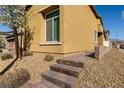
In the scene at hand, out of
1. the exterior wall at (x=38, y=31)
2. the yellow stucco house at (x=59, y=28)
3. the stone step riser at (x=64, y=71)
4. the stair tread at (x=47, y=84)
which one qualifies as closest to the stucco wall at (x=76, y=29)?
the yellow stucco house at (x=59, y=28)

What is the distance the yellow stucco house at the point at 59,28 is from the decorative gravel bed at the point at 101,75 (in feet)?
10.5

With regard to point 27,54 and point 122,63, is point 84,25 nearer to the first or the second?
point 27,54

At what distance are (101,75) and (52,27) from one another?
621 cm

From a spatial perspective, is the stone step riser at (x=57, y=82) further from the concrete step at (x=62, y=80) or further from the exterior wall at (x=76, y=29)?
the exterior wall at (x=76, y=29)

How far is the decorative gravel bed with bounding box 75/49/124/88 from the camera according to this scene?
506 cm

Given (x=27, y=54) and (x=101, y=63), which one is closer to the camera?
(x=101, y=63)

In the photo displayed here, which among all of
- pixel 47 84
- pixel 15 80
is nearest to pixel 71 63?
pixel 47 84

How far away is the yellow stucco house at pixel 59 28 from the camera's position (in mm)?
9336

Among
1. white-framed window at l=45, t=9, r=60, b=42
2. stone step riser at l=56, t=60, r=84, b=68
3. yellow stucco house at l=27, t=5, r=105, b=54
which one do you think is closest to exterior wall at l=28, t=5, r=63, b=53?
yellow stucco house at l=27, t=5, r=105, b=54
